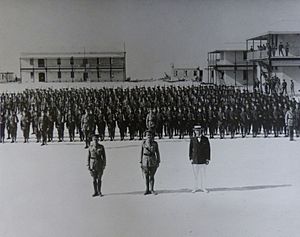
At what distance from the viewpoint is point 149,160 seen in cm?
260

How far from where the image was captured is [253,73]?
2.62 m

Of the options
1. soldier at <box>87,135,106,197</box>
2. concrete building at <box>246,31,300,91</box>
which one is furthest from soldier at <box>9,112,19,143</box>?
concrete building at <box>246,31,300,91</box>

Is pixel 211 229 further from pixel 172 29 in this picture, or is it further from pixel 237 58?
pixel 172 29

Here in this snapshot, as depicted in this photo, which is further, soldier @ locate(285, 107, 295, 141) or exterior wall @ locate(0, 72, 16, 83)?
soldier @ locate(285, 107, 295, 141)

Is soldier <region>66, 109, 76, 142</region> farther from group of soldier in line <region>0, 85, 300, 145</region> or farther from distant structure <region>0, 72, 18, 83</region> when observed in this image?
distant structure <region>0, 72, 18, 83</region>

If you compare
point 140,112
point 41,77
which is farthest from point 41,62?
point 140,112

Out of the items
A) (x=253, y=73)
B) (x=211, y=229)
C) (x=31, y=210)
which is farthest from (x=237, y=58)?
(x=31, y=210)

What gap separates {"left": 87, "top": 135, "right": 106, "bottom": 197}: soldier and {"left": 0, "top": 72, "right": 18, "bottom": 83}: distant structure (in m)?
0.54

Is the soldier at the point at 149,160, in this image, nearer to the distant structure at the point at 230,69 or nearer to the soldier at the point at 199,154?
A: the soldier at the point at 199,154

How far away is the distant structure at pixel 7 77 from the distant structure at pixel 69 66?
4 centimetres

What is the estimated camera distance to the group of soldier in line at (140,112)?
2598mm

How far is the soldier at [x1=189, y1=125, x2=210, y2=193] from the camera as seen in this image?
2.61 metres

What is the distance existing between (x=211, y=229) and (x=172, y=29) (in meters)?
1.09

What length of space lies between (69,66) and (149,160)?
2.14 ft
